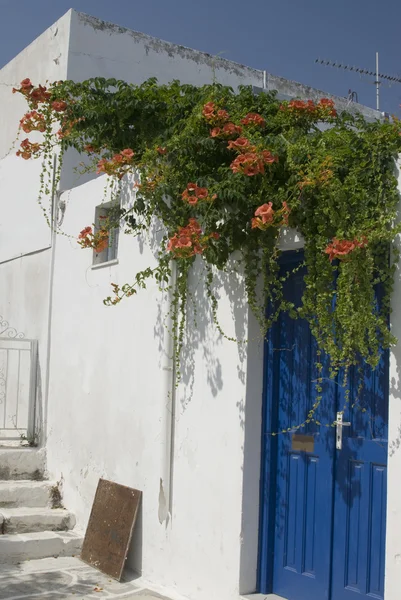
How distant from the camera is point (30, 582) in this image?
6348 mm

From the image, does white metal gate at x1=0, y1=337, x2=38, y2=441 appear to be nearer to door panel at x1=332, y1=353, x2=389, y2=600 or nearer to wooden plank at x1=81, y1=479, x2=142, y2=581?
wooden plank at x1=81, y1=479, x2=142, y2=581

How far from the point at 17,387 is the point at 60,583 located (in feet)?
9.57

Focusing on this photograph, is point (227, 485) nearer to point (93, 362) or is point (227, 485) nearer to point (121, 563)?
point (121, 563)

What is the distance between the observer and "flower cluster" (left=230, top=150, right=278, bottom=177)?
16.6ft

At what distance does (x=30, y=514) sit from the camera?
740 centimetres

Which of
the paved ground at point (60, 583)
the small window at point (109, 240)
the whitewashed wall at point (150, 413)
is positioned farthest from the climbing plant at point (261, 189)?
the paved ground at point (60, 583)

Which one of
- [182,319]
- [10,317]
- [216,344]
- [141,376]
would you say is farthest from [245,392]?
[10,317]

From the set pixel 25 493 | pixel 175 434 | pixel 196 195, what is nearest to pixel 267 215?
pixel 196 195

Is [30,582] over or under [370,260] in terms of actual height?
under

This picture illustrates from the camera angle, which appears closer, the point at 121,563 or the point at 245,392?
the point at 245,392

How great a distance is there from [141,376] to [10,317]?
3627 millimetres

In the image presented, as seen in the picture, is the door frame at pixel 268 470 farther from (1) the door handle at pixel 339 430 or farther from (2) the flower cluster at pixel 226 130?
(2) the flower cluster at pixel 226 130

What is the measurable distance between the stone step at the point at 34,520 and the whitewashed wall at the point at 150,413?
0.55 ft

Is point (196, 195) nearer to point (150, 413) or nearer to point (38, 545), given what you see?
point (150, 413)
